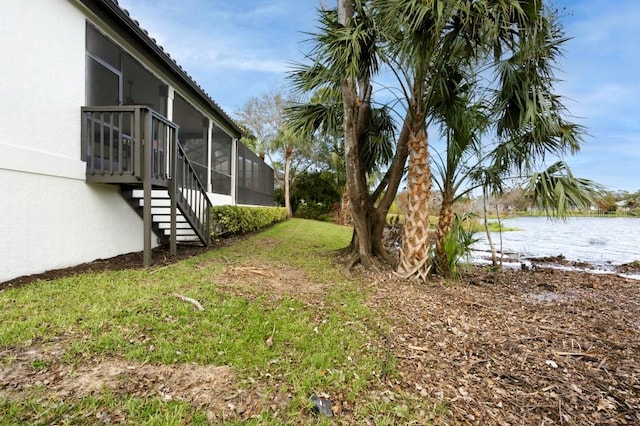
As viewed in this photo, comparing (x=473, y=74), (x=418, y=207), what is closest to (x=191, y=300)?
(x=418, y=207)

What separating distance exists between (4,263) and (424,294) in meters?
5.95

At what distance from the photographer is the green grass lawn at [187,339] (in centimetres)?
206

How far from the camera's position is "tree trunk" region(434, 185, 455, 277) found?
6645mm

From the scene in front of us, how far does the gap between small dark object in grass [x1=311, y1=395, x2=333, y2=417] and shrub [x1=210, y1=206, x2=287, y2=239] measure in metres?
7.72

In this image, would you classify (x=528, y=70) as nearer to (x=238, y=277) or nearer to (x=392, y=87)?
(x=392, y=87)

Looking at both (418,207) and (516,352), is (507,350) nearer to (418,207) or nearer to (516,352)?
(516,352)

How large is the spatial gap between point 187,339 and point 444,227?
5482 millimetres

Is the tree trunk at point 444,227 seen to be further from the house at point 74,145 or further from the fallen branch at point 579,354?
the house at point 74,145

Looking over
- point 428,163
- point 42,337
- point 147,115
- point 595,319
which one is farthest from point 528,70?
point 42,337

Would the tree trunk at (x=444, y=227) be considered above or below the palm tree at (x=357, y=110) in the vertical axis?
below

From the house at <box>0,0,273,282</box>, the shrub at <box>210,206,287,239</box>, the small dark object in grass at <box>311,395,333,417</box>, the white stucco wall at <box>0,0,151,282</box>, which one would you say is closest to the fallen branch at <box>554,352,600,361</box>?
the small dark object in grass at <box>311,395,333,417</box>

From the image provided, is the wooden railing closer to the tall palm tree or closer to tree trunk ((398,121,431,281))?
the tall palm tree

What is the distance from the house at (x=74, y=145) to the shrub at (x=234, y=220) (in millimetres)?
1927

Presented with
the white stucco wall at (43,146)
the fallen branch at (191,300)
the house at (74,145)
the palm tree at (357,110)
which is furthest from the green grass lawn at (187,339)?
the palm tree at (357,110)
